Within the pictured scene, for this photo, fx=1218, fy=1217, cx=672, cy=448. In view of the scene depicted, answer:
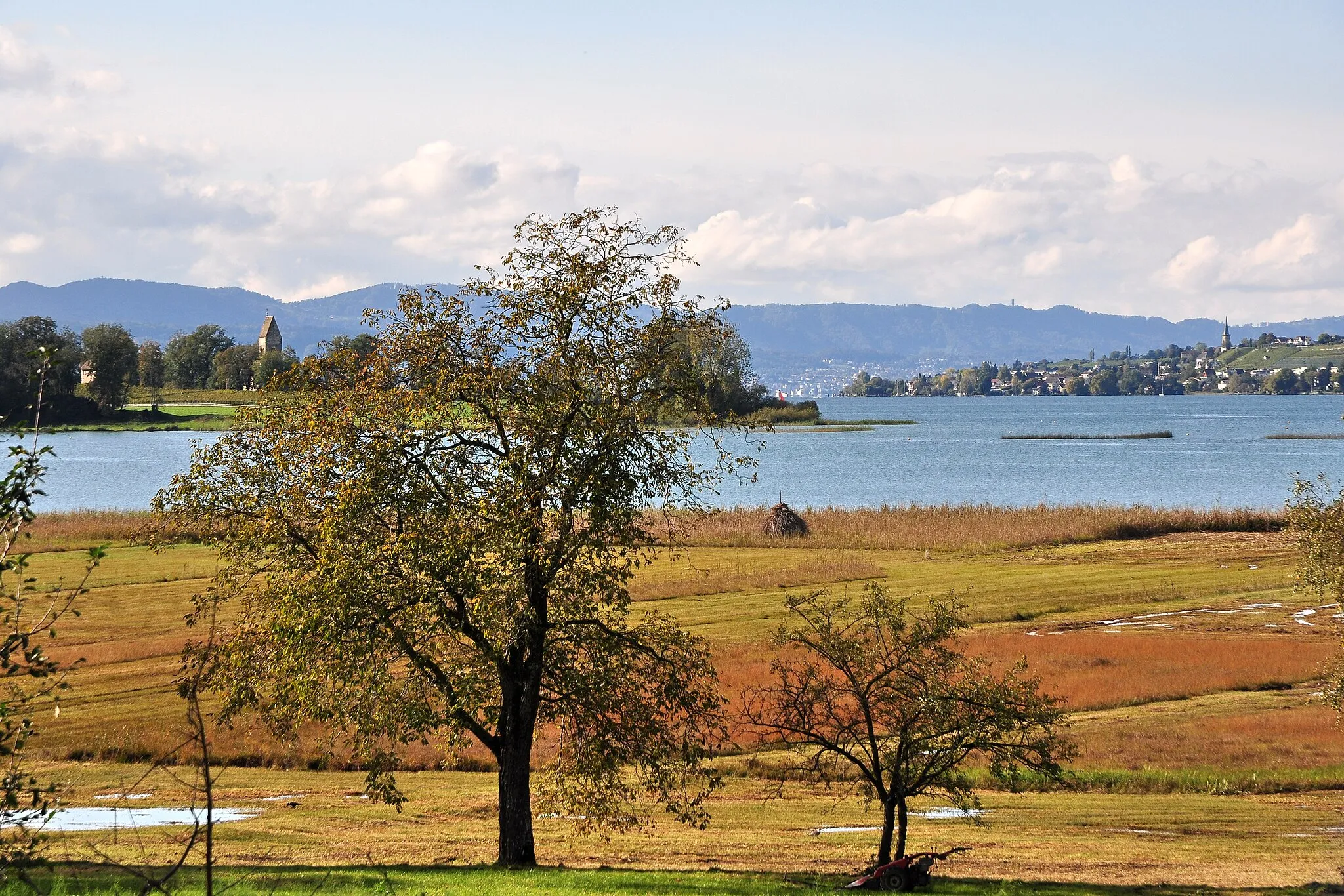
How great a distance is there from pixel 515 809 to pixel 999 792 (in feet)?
37.7

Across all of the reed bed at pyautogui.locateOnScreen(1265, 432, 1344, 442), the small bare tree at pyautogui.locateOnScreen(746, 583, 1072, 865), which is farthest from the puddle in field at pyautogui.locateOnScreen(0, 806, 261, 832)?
the reed bed at pyautogui.locateOnScreen(1265, 432, 1344, 442)

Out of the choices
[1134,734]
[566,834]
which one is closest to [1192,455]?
[1134,734]

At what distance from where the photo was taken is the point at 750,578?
56781 mm

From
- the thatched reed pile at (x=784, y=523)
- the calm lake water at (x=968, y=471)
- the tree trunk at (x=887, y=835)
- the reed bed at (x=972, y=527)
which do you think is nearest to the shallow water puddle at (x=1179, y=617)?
the reed bed at (x=972, y=527)

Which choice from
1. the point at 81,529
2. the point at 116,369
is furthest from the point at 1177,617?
the point at 116,369

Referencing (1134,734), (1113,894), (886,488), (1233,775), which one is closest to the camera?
(1113,894)

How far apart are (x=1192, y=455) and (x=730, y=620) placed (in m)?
128

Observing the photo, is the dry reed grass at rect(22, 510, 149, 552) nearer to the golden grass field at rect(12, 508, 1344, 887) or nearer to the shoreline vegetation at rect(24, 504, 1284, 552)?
the shoreline vegetation at rect(24, 504, 1284, 552)

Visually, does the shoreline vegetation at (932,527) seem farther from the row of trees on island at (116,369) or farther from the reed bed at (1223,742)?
the reed bed at (1223,742)

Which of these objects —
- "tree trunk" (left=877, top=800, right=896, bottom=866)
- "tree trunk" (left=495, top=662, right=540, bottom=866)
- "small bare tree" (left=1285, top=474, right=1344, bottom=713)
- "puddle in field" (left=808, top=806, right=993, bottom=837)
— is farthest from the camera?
"small bare tree" (left=1285, top=474, right=1344, bottom=713)

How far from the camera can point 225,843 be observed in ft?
64.0

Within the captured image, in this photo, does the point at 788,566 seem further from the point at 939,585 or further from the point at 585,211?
the point at 585,211

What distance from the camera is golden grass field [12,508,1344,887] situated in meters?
19.9

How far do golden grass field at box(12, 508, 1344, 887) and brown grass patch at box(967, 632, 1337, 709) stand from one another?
0.11 m
